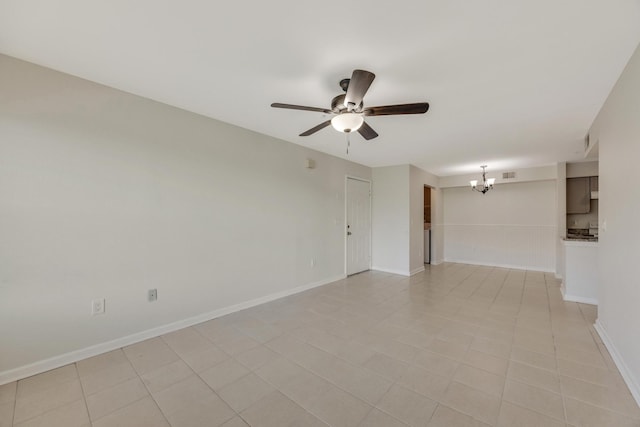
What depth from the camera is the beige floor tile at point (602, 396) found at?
1.61 m

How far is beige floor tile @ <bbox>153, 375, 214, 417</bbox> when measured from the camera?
1647 mm

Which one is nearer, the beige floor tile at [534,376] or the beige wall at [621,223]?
the beige wall at [621,223]

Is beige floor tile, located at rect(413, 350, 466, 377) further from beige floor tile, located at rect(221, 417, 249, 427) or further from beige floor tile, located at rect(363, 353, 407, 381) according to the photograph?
beige floor tile, located at rect(221, 417, 249, 427)

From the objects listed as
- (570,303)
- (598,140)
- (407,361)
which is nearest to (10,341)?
(407,361)

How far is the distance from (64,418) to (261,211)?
2.42 meters

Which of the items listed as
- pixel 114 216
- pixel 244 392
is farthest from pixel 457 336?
pixel 114 216

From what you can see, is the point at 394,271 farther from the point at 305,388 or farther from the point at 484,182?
the point at 305,388

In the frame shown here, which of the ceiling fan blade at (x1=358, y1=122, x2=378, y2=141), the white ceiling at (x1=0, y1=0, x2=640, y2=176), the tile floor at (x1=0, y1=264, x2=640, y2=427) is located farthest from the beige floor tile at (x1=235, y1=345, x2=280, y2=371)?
the white ceiling at (x1=0, y1=0, x2=640, y2=176)

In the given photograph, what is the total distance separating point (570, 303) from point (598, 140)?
2240 millimetres

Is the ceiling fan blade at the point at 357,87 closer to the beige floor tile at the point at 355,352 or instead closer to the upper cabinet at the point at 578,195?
the beige floor tile at the point at 355,352

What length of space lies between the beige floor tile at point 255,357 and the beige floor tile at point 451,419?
1.27m

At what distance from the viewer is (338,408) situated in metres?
1.64

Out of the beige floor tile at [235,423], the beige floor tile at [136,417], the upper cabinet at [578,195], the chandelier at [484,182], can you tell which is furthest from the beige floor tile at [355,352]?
the upper cabinet at [578,195]

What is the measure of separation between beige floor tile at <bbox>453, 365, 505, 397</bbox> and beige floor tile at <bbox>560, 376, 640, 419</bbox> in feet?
1.30
